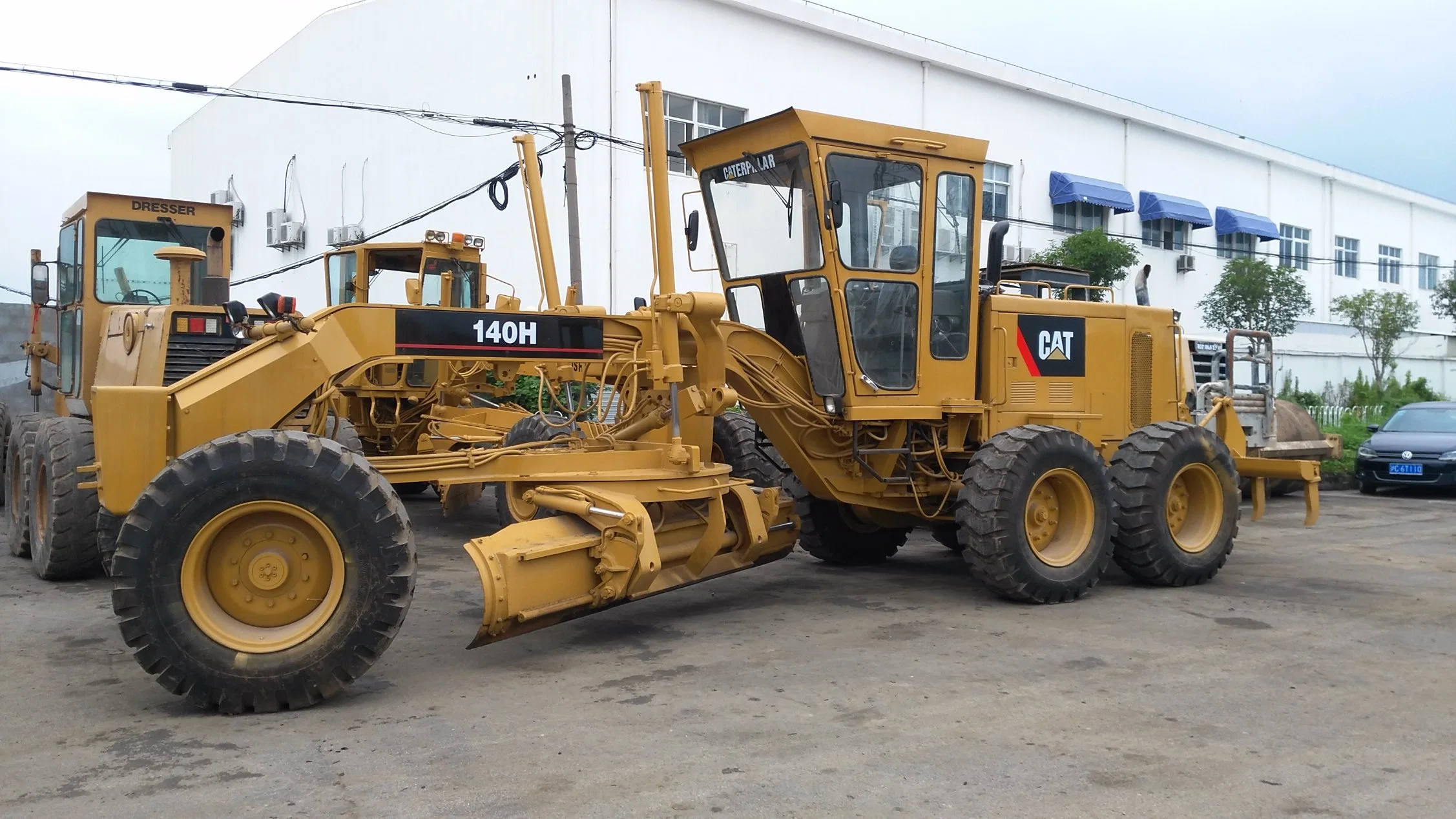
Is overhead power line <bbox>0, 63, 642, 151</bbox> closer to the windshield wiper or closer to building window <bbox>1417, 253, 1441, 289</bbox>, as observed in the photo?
the windshield wiper

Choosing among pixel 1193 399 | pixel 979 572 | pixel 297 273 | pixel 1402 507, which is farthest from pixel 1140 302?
pixel 297 273

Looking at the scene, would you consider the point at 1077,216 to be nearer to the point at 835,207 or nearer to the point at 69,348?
the point at 835,207

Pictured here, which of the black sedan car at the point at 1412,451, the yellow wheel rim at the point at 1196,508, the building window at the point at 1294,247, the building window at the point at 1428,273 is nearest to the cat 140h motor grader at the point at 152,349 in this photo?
the yellow wheel rim at the point at 1196,508

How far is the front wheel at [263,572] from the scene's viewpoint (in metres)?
4.82

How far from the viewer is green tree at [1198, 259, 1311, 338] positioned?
96.1ft

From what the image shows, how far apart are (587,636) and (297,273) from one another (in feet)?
74.4

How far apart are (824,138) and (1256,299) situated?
25.3 meters

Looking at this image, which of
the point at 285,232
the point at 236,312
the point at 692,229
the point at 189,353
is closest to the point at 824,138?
the point at 692,229

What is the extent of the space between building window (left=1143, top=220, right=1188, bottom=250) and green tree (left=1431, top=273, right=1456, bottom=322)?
38.1 ft

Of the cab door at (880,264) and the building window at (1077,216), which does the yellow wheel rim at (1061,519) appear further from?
the building window at (1077,216)

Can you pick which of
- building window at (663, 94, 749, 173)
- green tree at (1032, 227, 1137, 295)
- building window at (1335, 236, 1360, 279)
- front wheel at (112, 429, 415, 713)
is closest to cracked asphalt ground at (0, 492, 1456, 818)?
front wheel at (112, 429, 415, 713)

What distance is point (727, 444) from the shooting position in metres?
8.65

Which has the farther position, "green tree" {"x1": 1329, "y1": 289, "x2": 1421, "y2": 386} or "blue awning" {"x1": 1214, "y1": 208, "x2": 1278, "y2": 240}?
"green tree" {"x1": 1329, "y1": 289, "x2": 1421, "y2": 386}

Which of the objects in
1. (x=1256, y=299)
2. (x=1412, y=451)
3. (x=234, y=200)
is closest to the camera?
(x=1412, y=451)
